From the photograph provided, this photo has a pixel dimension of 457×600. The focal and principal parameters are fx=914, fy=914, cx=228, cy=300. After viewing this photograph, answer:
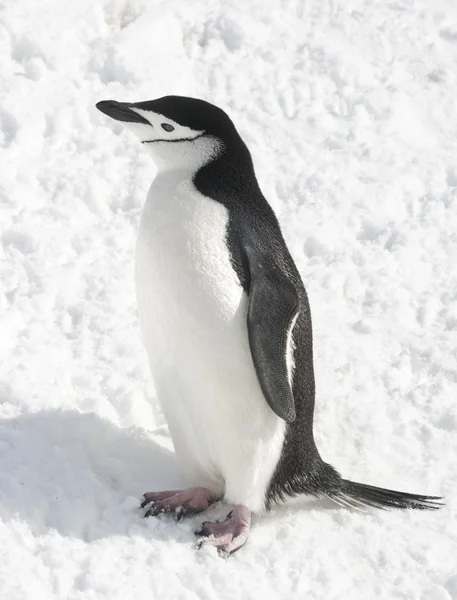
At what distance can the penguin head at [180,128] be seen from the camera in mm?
2986

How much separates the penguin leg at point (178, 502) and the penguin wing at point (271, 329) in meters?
0.46

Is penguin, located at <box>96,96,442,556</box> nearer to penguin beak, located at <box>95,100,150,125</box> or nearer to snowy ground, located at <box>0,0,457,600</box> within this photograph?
penguin beak, located at <box>95,100,150,125</box>

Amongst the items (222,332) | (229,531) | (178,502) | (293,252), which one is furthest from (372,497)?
(293,252)

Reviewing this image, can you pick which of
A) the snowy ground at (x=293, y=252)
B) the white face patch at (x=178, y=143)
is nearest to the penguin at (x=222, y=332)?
the white face patch at (x=178, y=143)

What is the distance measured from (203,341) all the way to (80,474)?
1.99 feet

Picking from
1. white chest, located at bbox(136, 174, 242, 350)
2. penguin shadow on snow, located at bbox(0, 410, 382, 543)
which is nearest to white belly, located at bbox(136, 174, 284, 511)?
white chest, located at bbox(136, 174, 242, 350)

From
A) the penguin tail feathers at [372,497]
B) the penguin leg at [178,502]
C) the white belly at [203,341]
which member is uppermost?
the white belly at [203,341]

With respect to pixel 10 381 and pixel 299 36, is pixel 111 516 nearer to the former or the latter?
pixel 10 381

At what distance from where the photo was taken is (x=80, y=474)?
2.95 m

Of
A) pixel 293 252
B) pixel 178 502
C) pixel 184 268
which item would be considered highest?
pixel 184 268

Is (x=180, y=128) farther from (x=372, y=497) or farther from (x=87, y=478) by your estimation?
(x=372, y=497)

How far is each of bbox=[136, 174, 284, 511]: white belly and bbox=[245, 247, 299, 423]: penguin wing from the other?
2.2 inches

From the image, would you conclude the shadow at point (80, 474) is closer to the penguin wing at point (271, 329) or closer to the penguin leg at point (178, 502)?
the penguin leg at point (178, 502)

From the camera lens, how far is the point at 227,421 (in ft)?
9.41
